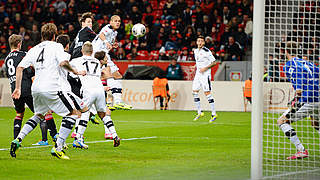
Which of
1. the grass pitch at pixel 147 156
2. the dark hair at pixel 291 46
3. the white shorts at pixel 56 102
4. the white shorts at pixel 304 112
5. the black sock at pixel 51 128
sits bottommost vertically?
the grass pitch at pixel 147 156

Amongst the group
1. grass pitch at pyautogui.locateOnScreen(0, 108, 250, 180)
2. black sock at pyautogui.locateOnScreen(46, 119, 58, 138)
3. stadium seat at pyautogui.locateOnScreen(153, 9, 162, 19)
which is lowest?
grass pitch at pyautogui.locateOnScreen(0, 108, 250, 180)

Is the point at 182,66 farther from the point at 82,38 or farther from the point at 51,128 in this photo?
the point at 51,128

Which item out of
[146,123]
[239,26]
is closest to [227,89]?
Answer: [239,26]

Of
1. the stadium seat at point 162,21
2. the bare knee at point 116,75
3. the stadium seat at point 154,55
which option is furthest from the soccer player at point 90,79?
the stadium seat at point 162,21

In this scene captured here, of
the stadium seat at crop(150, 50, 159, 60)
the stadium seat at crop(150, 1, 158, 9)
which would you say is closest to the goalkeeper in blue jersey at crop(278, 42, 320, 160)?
the stadium seat at crop(150, 50, 159, 60)

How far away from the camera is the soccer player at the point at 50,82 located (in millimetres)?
8477

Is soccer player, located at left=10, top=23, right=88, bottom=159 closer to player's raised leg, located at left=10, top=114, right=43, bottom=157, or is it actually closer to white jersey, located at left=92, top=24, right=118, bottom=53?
player's raised leg, located at left=10, top=114, right=43, bottom=157

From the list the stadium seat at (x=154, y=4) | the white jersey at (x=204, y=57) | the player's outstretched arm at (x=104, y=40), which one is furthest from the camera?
the stadium seat at (x=154, y=4)

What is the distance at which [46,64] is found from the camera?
8.53m

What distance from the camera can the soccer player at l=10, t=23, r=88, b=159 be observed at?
848 cm

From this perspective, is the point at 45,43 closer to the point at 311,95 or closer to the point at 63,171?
the point at 63,171

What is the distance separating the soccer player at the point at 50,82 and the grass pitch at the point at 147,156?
1.97 ft

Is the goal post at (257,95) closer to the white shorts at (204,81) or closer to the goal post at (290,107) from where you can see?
the goal post at (290,107)

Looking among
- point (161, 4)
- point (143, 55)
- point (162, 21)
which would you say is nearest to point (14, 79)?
point (143, 55)
